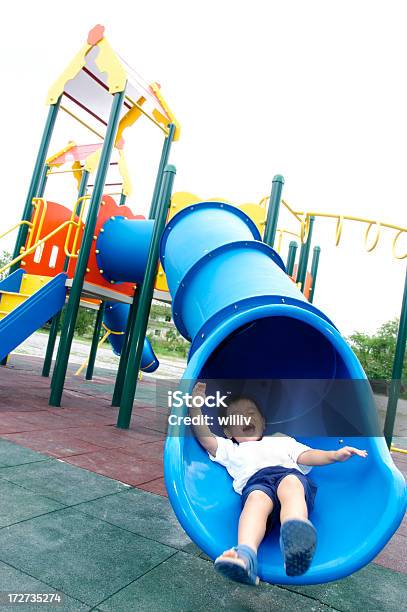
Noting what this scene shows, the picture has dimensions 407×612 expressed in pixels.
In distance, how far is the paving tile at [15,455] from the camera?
3.08m

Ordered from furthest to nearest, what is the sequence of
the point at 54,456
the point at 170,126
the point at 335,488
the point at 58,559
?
the point at 170,126 → the point at 54,456 → the point at 335,488 → the point at 58,559

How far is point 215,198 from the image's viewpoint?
5590 millimetres

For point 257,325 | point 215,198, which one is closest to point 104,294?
point 215,198

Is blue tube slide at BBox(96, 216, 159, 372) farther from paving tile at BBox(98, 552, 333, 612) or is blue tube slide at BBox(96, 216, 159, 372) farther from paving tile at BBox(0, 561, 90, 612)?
paving tile at BBox(0, 561, 90, 612)

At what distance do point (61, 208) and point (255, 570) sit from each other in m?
6.07

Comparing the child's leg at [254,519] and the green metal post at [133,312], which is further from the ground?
the green metal post at [133,312]

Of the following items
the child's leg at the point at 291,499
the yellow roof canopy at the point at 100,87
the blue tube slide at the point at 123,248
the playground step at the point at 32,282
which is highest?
the yellow roof canopy at the point at 100,87

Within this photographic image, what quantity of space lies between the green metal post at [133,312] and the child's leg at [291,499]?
15.0 ft

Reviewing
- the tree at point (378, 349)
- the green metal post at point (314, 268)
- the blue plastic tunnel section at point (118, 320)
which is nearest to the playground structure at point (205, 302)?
the green metal post at point (314, 268)

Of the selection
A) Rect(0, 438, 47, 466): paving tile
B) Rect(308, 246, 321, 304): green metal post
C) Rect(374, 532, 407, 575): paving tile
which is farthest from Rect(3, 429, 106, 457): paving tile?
Rect(308, 246, 321, 304): green metal post

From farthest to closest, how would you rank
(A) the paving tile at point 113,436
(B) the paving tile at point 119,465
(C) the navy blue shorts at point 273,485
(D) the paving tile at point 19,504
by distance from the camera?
(A) the paving tile at point 113,436 → (B) the paving tile at point 119,465 → (D) the paving tile at point 19,504 → (C) the navy blue shorts at point 273,485

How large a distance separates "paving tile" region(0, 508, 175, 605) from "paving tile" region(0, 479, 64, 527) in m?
0.06

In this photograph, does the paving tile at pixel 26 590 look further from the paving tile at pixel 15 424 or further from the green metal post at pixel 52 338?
the green metal post at pixel 52 338

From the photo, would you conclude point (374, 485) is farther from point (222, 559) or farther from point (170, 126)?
point (170, 126)
